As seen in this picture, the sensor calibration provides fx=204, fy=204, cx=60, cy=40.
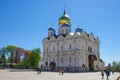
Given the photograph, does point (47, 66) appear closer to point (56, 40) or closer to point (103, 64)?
point (56, 40)

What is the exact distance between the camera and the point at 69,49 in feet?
222

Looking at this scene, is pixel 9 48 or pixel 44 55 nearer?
pixel 44 55

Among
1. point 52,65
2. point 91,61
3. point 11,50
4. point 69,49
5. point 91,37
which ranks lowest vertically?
point 52,65

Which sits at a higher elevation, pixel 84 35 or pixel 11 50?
pixel 84 35

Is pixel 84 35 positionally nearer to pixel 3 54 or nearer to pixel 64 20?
pixel 64 20

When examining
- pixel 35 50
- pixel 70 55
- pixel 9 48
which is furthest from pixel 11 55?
pixel 70 55

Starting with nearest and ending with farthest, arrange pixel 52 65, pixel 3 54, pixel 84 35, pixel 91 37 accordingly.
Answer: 1. pixel 84 35
2. pixel 52 65
3. pixel 91 37
4. pixel 3 54

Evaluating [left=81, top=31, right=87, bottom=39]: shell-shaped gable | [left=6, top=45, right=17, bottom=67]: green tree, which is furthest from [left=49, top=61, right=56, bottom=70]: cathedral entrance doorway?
[left=6, top=45, right=17, bottom=67]: green tree

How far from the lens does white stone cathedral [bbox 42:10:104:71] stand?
65.2m

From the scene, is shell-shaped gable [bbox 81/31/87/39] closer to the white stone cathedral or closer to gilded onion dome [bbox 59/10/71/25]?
the white stone cathedral

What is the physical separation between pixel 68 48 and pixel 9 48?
35262mm

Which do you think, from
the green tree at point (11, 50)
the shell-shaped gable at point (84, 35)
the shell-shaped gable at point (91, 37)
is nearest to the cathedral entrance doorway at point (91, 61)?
the shell-shaped gable at point (91, 37)

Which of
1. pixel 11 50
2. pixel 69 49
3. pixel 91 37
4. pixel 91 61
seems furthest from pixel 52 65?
pixel 11 50

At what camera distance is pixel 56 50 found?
7181cm
